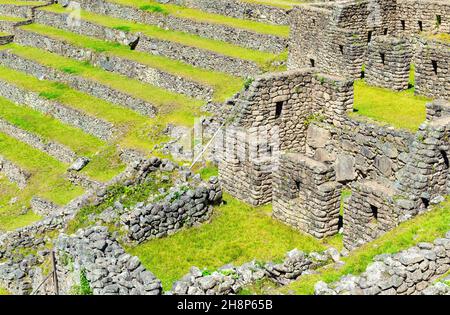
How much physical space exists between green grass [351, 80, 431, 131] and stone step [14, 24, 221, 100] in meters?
9.59

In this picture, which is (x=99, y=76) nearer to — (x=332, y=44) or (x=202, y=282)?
(x=332, y=44)

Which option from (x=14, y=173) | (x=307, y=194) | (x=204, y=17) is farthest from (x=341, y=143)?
(x=204, y=17)

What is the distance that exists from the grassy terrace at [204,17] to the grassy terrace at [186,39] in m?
0.95

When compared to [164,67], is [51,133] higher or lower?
lower

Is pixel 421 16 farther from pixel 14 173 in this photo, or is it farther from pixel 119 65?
pixel 14 173

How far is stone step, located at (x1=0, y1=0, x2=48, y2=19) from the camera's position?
45.0 m


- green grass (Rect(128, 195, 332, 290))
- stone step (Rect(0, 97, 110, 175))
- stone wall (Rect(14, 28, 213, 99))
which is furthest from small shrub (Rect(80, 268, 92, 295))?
stone wall (Rect(14, 28, 213, 99))

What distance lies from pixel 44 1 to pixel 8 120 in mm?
14470

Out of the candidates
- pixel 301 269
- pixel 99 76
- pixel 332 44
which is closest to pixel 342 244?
pixel 301 269

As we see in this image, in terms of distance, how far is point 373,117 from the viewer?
18.5m

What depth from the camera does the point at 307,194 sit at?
16188 millimetres

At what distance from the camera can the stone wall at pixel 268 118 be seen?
58.9 feet

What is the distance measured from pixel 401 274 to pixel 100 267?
201 inches

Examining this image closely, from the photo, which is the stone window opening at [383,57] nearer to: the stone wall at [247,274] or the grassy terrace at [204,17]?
the stone wall at [247,274]
